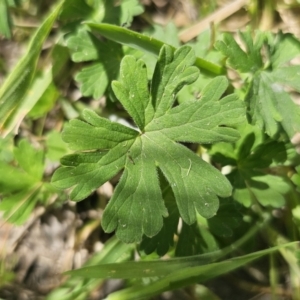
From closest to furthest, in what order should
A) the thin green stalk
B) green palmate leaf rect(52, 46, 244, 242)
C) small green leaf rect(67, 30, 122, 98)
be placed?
green palmate leaf rect(52, 46, 244, 242) < the thin green stalk < small green leaf rect(67, 30, 122, 98)

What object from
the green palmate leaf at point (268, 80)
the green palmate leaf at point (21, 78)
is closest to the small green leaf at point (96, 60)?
the green palmate leaf at point (21, 78)

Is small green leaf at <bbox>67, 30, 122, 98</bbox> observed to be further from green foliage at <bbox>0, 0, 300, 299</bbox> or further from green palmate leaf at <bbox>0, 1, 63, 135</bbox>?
green palmate leaf at <bbox>0, 1, 63, 135</bbox>

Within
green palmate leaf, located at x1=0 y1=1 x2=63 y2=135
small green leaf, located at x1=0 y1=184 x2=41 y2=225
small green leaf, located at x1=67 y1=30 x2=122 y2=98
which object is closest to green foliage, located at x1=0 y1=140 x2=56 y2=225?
small green leaf, located at x1=0 y1=184 x2=41 y2=225

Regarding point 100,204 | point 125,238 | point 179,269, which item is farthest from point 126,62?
point 100,204

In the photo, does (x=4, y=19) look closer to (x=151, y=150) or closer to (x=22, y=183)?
(x=22, y=183)

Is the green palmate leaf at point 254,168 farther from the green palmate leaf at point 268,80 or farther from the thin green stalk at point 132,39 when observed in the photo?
the thin green stalk at point 132,39

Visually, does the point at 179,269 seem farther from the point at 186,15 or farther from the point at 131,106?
the point at 186,15

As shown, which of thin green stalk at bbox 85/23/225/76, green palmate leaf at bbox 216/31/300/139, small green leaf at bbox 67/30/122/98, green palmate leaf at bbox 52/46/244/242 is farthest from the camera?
small green leaf at bbox 67/30/122/98

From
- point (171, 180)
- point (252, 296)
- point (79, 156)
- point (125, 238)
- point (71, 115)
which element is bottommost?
point (252, 296)
